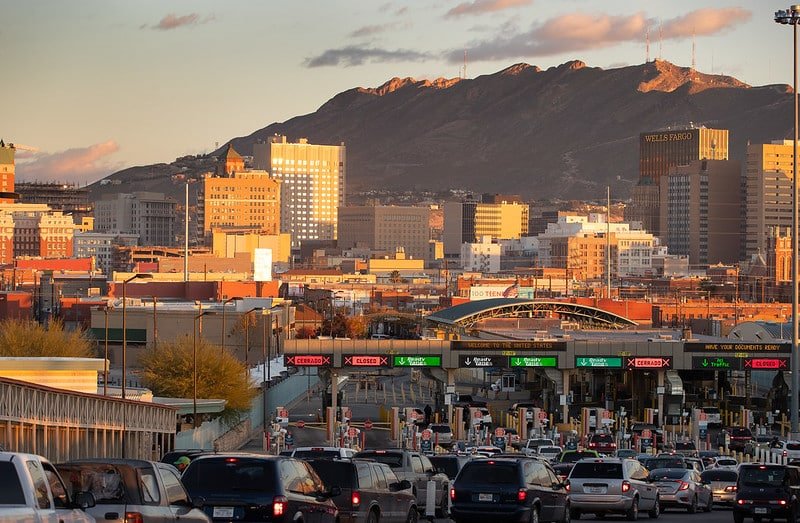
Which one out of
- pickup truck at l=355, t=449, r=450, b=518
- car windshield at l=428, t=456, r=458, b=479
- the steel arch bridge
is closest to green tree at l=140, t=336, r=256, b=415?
car windshield at l=428, t=456, r=458, b=479

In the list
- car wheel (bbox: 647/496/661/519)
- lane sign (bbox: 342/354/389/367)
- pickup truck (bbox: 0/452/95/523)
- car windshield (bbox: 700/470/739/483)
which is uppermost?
pickup truck (bbox: 0/452/95/523)

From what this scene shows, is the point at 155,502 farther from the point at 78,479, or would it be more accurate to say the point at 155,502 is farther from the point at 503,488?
the point at 503,488

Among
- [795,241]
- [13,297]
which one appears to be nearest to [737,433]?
[795,241]

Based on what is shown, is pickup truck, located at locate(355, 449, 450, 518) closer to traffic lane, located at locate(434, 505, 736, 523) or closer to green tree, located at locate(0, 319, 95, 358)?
traffic lane, located at locate(434, 505, 736, 523)

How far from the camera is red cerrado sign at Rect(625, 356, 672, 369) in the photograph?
3492 inches

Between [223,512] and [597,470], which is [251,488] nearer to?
[223,512]

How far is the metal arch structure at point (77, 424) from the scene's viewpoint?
124 ft

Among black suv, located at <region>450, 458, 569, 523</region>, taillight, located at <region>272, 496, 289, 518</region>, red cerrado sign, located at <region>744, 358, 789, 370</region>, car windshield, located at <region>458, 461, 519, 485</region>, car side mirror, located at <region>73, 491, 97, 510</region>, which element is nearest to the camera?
car side mirror, located at <region>73, 491, 97, 510</region>

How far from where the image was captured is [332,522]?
92.7ft

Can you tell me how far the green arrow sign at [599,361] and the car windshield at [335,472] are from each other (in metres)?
58.3

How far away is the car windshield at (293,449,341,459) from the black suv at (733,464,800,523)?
8.47 m

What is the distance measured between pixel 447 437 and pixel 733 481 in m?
24.6

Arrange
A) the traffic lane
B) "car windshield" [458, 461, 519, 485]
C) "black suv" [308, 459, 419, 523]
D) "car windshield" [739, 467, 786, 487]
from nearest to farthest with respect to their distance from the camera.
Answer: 1. "black suv" [308, 459, 419, 523]
2. "car windshield" [458, 461, 519, 485]
3. "car windshield" [739, 467, 786, 487]
4. the traffic lane

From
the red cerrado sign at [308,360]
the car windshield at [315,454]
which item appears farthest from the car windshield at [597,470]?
the red cerrado sign at [308,360]
